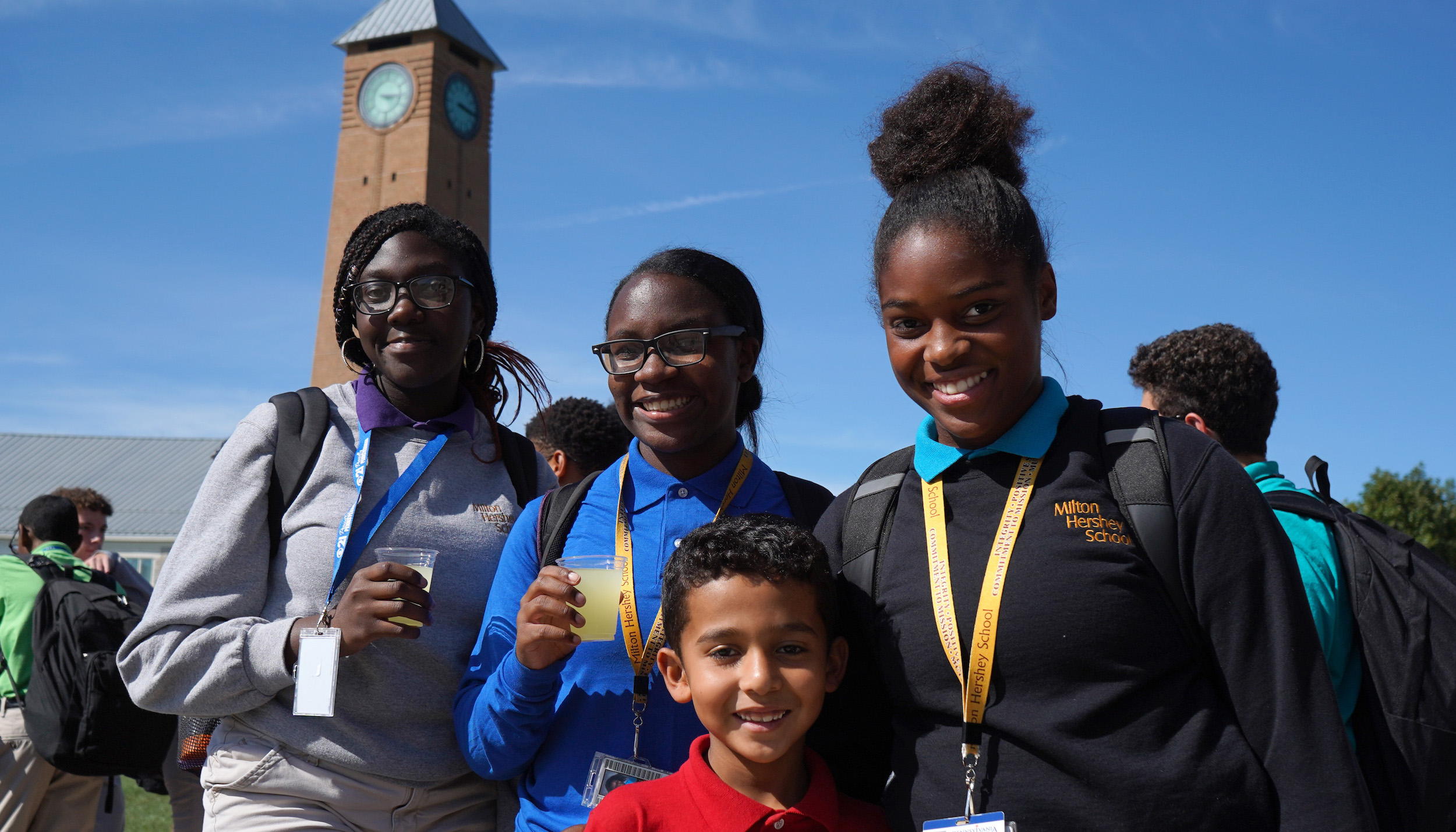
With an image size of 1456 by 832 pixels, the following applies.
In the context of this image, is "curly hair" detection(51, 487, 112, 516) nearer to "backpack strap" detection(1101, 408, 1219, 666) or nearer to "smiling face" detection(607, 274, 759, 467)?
"smiling face" detection(607, 274, 759, 467)

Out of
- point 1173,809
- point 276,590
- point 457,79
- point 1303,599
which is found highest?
point 457,79

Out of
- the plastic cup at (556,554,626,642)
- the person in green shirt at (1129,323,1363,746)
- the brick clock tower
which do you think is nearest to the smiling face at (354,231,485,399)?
the plastic cup at (556,554,626,642)

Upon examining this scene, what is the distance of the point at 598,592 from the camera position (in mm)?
2281

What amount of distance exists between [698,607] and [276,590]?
112 centimetres

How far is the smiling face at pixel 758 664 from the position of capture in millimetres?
2121

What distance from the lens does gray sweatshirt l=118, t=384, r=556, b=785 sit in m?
2.51

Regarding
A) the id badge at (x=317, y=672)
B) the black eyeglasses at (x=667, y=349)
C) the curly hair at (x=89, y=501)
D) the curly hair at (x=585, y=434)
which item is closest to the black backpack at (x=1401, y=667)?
the black eyeglasses at (x=667, y=349)

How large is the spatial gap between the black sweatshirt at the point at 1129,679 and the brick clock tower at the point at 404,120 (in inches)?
1345

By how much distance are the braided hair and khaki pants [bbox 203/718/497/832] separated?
0.94 metres

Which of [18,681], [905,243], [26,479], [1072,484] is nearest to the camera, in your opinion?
[1072,484]

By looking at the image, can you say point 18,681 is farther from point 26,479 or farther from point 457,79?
point 26,479

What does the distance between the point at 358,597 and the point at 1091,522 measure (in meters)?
1.52

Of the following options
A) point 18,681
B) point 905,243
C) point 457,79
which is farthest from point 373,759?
point 457,79

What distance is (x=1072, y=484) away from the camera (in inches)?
77.4
